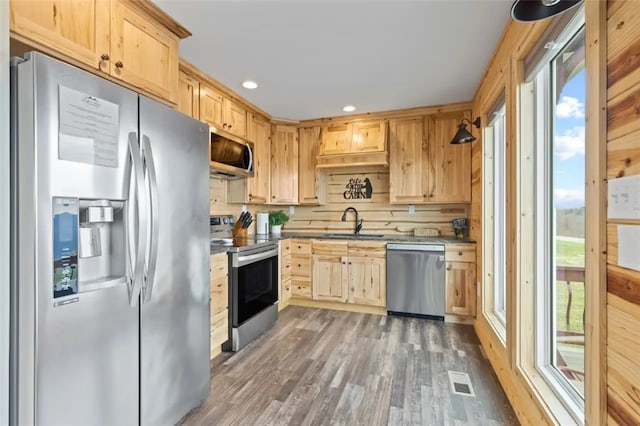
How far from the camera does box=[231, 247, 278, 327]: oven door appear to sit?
2.71m

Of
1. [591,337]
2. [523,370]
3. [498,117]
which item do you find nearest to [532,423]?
[523,370]

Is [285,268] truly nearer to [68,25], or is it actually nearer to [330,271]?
[330,271]

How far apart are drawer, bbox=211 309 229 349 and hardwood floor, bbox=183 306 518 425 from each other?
0.15 m

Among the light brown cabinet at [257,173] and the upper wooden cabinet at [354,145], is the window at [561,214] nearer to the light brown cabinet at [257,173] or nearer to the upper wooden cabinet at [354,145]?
the upper wooden cabinet at [354,145]

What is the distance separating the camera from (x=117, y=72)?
167 centimetres

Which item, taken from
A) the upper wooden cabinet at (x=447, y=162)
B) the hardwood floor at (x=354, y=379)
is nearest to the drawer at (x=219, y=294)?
the hardwood floor at (x=354, y=379)

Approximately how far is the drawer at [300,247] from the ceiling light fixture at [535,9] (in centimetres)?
314

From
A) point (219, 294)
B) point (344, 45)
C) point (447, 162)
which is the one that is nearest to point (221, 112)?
point (344, 45)

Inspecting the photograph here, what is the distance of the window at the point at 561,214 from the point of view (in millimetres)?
1418

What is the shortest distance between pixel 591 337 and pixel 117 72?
2.48 meters

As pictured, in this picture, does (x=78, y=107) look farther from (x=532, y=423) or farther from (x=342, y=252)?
(x=342, y=252)

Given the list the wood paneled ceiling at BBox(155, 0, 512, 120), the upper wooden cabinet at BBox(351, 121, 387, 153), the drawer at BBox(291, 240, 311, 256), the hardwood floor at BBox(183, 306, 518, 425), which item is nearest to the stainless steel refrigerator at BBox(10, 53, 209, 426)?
the hardwood floor at BBox(183, 306, 518, 425)

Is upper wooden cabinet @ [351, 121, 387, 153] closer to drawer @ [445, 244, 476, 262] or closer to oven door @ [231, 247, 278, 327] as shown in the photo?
drawer @ [445, 244, 476, 262]

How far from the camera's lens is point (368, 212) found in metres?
4.32
